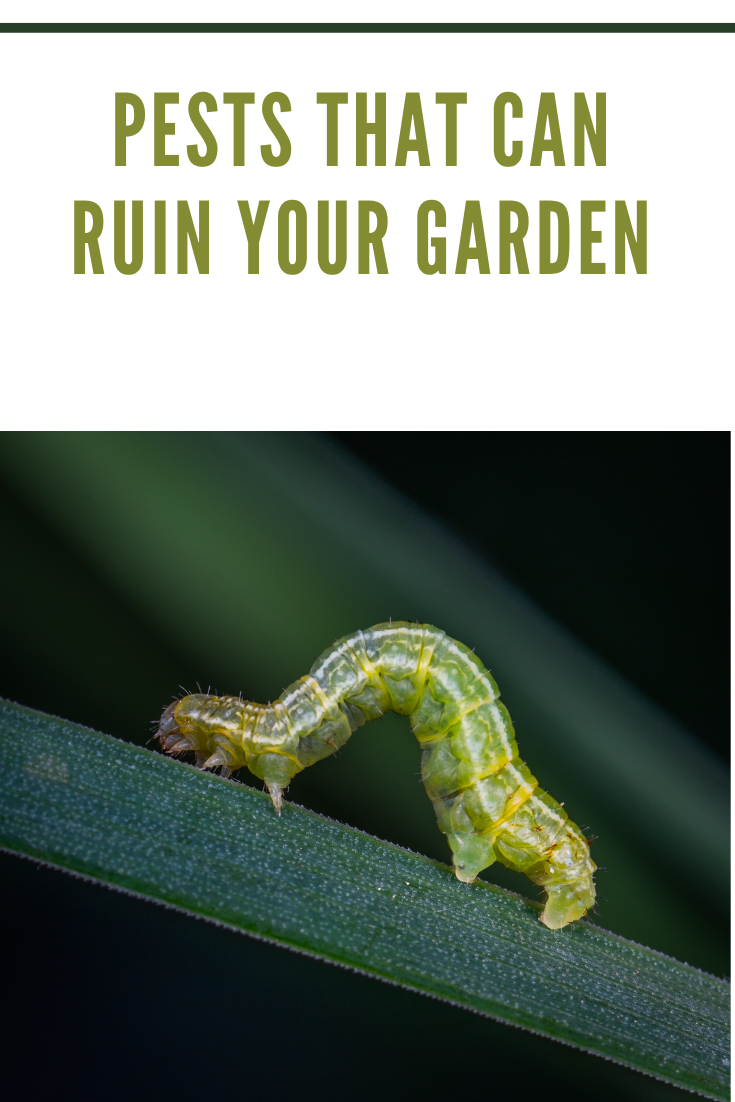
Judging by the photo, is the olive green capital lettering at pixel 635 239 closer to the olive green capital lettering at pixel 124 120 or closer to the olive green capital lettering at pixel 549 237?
the olive green capital lettering at pixel 549 237

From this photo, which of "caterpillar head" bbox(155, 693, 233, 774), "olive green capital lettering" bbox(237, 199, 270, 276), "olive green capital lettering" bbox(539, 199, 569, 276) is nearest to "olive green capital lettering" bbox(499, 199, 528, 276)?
"olive green capital lettering" bbox(539, 199, 569, 276)

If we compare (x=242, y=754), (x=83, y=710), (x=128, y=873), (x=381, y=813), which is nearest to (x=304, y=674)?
(x=242, y=754)

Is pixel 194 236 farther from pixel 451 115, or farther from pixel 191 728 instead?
pixel 191 728

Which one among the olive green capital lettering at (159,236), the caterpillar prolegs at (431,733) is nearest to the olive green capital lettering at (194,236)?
the olive green capital lettering at (159,236)

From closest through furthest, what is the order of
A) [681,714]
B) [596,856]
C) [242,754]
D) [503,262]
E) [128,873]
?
[128,873], [242,754], [596,856], [503,262], [681,714]

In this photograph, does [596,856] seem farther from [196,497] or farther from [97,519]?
[97,519]

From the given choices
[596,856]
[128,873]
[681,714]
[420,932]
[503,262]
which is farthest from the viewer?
[681,714]
